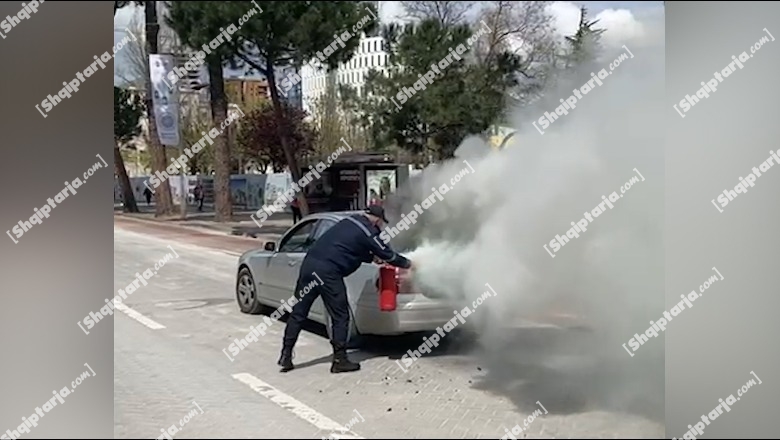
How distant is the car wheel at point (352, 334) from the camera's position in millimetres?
4629

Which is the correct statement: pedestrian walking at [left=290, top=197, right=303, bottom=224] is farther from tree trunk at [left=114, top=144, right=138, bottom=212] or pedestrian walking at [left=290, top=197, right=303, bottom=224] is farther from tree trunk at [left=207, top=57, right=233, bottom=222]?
tree trunk at [left=114, top=144, right=138, bottom=212]

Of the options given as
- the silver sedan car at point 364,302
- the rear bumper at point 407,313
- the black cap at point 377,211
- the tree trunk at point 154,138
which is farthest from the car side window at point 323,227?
the tree trunk at point 154,138

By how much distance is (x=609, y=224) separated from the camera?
441cm

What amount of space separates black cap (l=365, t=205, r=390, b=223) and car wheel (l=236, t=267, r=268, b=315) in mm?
979

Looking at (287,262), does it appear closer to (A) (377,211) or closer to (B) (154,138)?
(A) (377,211)

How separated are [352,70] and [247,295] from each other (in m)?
1.70

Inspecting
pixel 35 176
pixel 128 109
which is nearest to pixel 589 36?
pixel 128 109

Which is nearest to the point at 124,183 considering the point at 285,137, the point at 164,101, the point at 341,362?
the point at 164,101

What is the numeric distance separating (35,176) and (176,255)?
4.41ft

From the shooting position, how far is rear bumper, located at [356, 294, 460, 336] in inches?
187

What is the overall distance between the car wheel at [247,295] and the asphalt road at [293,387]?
0.13 metres

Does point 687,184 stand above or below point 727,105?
below

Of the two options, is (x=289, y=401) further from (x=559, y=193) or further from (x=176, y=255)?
(x=559, y=193)

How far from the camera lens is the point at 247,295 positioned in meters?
5.30
